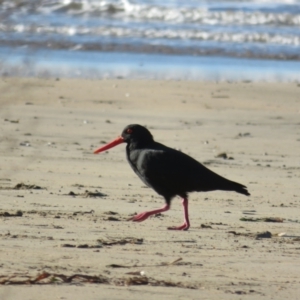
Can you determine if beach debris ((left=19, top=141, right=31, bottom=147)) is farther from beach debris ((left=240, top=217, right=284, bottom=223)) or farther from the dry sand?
beach debris ((left=240, top=217, right=284, bottom=223))

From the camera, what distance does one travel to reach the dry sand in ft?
13.9

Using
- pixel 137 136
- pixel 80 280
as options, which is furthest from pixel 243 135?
pixel 80 280

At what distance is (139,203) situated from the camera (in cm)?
664

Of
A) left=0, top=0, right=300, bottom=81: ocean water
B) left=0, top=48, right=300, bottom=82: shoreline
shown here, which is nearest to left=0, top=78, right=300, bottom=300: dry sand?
left=0, top=0, right=300, bottom=81: ocean water

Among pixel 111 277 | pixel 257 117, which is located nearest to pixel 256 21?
pixel 257 117

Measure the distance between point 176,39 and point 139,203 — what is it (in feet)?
56.0

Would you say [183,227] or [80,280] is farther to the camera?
[183,227]

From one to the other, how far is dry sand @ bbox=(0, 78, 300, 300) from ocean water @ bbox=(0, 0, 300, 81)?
1641mm

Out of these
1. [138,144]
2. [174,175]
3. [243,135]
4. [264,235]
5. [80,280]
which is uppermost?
[80,280]

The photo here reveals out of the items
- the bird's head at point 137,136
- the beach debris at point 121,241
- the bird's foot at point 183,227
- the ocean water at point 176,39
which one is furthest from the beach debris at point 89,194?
the ocean water at point 176,39

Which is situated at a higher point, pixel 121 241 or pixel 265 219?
pixel 121 241

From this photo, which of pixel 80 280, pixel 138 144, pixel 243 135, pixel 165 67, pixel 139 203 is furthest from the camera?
pixel 165 67

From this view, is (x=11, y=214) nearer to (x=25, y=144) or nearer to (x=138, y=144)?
(x=138, y=144)

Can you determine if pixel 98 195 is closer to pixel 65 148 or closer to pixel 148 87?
pixel 65 148
